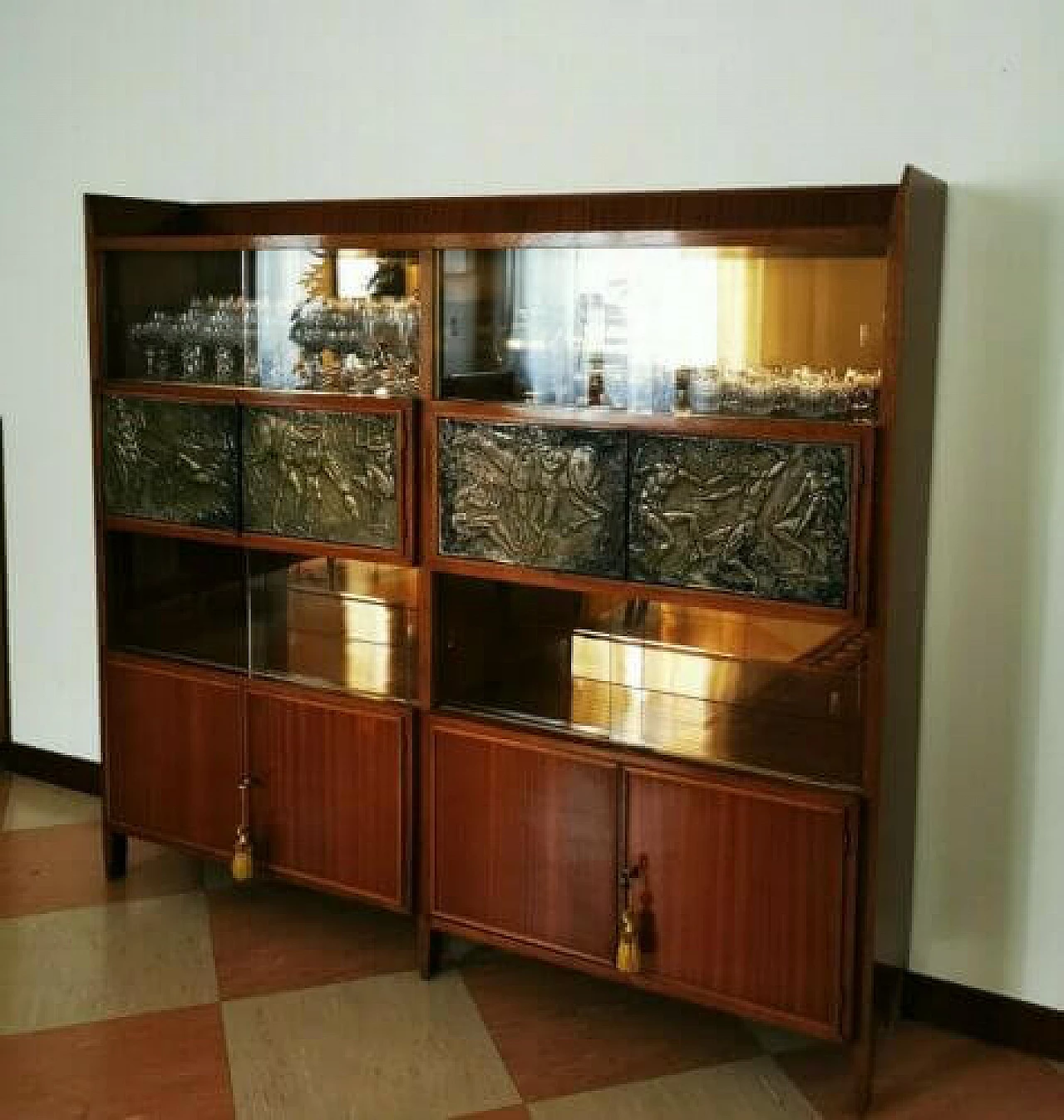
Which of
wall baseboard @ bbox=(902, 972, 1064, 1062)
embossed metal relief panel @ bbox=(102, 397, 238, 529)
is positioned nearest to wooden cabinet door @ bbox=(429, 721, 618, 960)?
wall baseboard @ bbox=(902, 972, 1064, 1062)

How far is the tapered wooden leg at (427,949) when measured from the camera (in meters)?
3.44

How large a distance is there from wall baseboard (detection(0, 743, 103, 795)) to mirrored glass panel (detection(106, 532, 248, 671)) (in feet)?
2.78

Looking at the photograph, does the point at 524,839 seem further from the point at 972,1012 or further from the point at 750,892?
the point at 972,1012

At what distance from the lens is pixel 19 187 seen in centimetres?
442

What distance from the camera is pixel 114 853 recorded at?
3977 millimetres

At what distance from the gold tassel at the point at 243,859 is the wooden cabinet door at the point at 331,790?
42 millimetres

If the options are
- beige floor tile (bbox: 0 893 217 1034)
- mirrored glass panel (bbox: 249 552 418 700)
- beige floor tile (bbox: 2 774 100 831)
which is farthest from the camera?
beige floor tile (bbox: 2 774 100 831)

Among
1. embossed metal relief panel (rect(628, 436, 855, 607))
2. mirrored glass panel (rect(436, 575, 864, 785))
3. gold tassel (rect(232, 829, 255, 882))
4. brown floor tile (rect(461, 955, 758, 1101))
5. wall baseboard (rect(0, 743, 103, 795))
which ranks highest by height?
embossed metal relief panel (rect(628, 436, 855, 607))

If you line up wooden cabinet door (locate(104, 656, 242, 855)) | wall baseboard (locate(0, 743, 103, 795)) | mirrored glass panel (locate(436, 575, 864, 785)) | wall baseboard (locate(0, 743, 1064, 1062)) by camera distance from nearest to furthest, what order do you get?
mirrored glass panel (locate(436, 575, 864, 785)) → wall baseboard (locate(0, 743, 1064, 1062)) → wooden cabinet door (locate(104, 656, 242, 855)) → wall baseboard (locate(0, 743, 103, 795))

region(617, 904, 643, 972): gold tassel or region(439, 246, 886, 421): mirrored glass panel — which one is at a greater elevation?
region(439, 246, 886, 421): mirrored glass panel

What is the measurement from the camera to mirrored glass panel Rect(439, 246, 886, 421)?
288 centimetres

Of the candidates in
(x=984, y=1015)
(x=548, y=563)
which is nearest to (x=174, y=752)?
(x=548, y=563)

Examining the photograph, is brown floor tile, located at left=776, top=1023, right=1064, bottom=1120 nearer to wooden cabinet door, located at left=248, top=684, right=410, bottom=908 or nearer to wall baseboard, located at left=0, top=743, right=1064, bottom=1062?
wall baseboard, located at left=0, top=743, right=1064, bottom=1062

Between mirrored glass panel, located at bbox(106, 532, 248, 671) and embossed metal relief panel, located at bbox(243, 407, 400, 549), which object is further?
mirrored glass panel, located at bbox(106, 532, 248, 671)
